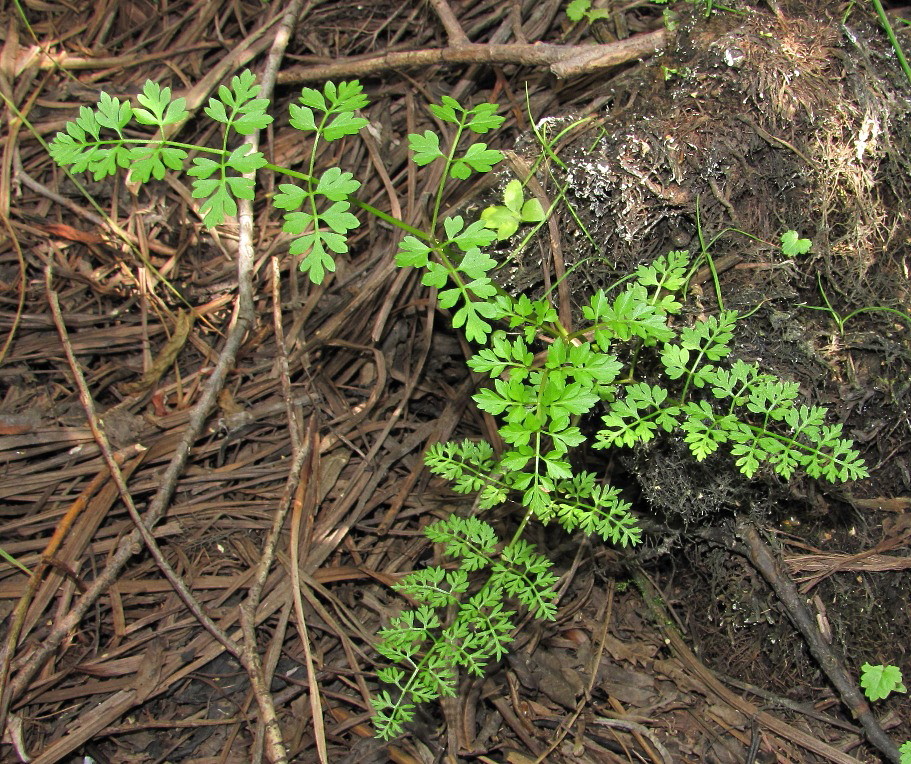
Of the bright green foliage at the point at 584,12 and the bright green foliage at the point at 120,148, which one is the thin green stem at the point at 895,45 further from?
the bright green foliage at the point at 120,148

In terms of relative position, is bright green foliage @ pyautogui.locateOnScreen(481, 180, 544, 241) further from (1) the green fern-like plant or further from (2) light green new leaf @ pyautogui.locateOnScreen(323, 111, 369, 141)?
(2) light green new leaf @ pyautogui.locateOnScreen(323, 111, 369, 141)

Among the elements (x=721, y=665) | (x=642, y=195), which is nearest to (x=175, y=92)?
(x=642, y=195)

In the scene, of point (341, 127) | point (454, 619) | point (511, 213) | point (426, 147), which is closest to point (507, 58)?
point (511, 213)

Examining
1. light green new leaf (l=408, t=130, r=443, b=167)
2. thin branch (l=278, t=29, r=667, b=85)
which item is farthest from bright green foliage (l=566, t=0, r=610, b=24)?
light green new leaf (l=408, t=130, r=443, b=167)

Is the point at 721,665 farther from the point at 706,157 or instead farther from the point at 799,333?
the point at 706,157

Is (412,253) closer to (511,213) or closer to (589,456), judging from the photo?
(511,213)
